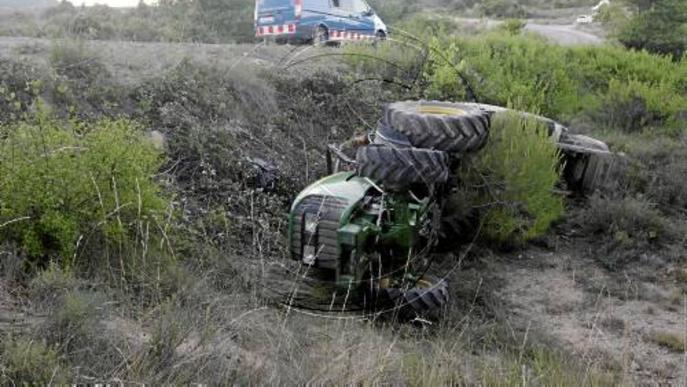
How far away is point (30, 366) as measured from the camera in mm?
3477

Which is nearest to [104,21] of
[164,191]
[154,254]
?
[164,191]

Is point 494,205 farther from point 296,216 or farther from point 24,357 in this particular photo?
point 24,357

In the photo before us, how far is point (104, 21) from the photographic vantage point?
17.5 metres

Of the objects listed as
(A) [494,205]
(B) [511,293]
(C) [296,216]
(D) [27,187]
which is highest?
(D) [27,187]

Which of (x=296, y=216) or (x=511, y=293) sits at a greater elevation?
(x=296, y=216)

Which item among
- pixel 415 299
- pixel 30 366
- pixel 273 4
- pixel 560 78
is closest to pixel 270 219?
pixel 415 299

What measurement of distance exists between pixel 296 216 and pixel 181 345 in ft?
8.43

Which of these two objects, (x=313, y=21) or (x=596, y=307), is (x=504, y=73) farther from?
(x=596, y=307)

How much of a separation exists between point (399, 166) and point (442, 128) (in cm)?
116

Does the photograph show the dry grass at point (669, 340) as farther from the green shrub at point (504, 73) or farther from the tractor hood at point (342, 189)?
the green shrub at point (504, 73)

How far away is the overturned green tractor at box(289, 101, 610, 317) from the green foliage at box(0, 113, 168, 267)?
4.70 ft

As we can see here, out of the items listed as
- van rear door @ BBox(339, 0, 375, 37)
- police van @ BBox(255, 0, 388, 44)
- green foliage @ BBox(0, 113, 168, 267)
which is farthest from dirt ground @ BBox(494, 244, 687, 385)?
van rear door @ BBox(339, 0, 375, 37)

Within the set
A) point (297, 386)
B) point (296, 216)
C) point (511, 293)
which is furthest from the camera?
point (511, 293)

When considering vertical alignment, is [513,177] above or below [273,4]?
below
